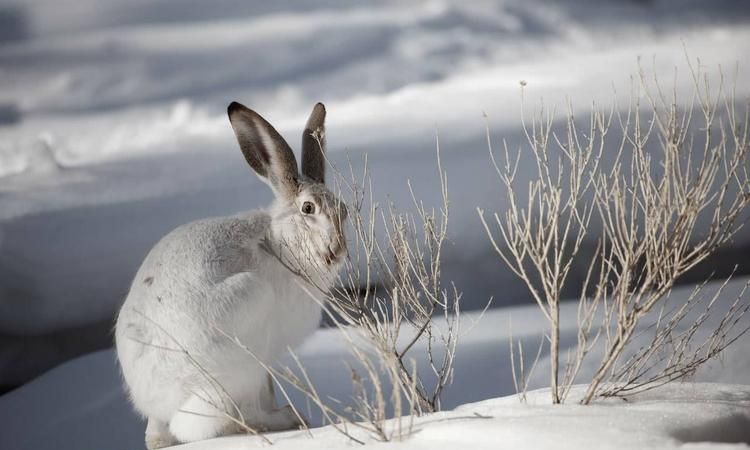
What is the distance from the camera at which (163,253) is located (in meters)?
2.29

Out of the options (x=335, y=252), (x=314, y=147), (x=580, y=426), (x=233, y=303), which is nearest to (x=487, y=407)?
(x=580, y=426)

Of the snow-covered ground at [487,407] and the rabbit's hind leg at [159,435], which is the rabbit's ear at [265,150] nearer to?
the snow-covered ground at [487,407]

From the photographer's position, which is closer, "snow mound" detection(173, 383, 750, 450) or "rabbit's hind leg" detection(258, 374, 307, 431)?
"snow mound" detection(173, 383, 750, 450)

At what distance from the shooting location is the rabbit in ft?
7.18

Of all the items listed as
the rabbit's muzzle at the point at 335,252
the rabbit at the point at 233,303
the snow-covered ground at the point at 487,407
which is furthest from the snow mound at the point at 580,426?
the rabbit's muzzle at the point at 335,252

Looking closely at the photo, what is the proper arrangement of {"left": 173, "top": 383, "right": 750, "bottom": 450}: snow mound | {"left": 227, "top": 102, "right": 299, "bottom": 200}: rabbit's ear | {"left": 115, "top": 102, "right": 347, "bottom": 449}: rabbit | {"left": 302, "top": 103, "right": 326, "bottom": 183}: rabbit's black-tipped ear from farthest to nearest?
{"left": 302, "top": 103, "right": 326, "bottom": 183}: rabbit's black-tipped ear, {"left": 227, "top": 102, "right": 299, "bottom": 200}: rabbit's ear, {"left": 115, "top": 102, "right": 347, "bottom": 449}: rabbit, {"left": 173, "top": 383, "right": 750, "bottom": 450}: snow mound

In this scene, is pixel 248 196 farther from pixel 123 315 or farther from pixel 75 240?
pixel 123 315

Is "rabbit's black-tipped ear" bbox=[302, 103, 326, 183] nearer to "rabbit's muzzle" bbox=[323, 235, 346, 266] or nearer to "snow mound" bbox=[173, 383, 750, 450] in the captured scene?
"rabbit's muzzle" bbox=[323, 235, 346, 266]

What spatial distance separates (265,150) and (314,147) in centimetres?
15

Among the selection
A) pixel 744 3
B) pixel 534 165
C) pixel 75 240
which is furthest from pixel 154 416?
pixel 744 3

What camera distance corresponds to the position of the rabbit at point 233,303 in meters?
2.19

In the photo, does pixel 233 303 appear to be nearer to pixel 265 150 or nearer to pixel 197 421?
pixel 197 421

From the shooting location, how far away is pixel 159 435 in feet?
7.69

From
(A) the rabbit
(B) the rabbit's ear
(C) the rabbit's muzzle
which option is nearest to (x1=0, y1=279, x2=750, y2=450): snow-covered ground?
(A) the rabbit
